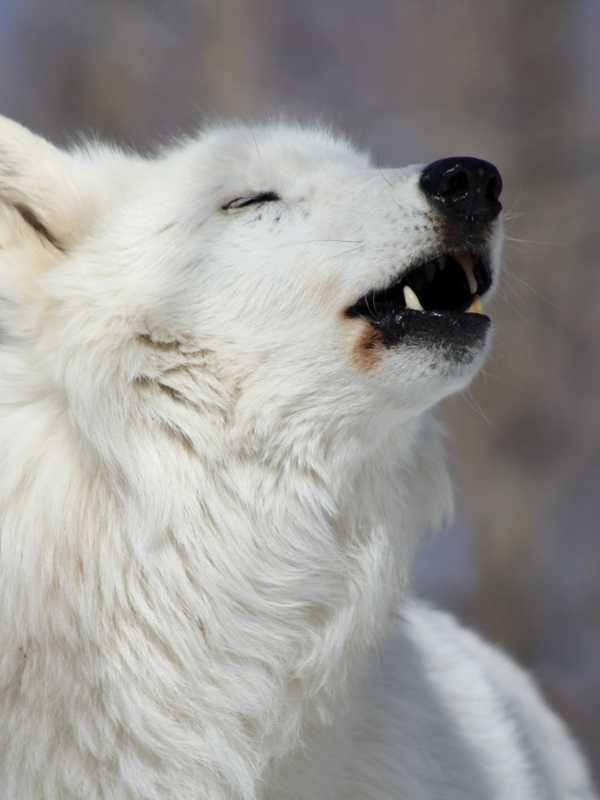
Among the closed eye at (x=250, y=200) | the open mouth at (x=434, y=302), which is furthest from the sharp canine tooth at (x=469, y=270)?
the closed eye at (x=250, y=200)

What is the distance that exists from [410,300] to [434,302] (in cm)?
14

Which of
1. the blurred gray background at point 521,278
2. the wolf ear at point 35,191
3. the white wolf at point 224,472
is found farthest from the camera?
the blurred gray background at point 521,278

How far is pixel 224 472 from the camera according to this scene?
264 cm

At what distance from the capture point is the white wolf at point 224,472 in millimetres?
2553

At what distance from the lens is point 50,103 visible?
8.71 m

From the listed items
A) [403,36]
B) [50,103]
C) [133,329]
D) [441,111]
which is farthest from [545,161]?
[133,329]

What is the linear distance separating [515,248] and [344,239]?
4797 millimetres

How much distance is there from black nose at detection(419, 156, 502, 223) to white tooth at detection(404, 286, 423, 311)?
0.22 meters

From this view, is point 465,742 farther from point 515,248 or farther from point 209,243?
point 515,248

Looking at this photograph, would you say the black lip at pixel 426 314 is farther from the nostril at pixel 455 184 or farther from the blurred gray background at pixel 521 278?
the blurred gray background at pixel 521 278

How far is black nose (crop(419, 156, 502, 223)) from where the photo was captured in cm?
264

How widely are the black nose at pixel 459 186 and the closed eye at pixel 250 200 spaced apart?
0.45m

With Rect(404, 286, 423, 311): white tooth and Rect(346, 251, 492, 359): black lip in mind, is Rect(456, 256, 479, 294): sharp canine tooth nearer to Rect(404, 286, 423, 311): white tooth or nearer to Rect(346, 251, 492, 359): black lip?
Rect(346, 251, 492, 359): black lip

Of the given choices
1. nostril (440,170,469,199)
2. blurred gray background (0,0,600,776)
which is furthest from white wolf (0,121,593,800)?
blurred gray background (0,0,600,776)
